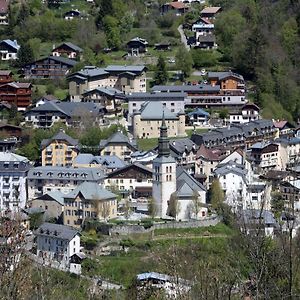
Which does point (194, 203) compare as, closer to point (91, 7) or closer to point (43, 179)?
point (43, 179)

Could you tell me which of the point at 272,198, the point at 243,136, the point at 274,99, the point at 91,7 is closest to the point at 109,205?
the point at 272,198

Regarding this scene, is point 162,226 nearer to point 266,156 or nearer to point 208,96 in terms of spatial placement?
point 266,156

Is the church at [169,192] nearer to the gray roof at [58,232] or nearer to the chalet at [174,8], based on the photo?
the gray roof at [58,232]

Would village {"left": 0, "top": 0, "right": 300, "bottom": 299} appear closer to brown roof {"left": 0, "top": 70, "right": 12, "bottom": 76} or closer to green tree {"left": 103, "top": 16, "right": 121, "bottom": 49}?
brown roof {"left": 0, "top": 70, "right": 12, "bottom": 76}

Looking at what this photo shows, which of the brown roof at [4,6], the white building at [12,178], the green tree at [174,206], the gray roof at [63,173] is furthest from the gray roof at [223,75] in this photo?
the brown roof at [4,6]

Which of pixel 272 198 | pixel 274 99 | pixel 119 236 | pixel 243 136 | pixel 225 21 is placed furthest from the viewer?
pixel 225 21

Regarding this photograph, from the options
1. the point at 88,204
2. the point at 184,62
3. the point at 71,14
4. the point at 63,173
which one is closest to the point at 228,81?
the point at 184,62

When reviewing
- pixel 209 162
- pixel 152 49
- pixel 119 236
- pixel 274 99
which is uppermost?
pixel 152 49

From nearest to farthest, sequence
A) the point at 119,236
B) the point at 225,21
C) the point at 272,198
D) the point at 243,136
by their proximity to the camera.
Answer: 1. the point at 119,236
2. the point at 272,198
3. the point at 243,136
4. the point at 225,21
